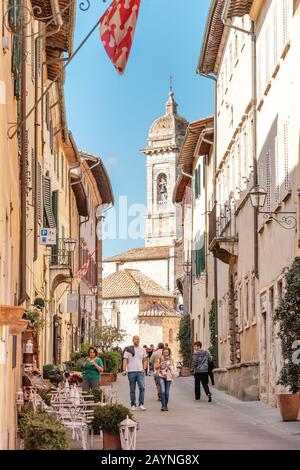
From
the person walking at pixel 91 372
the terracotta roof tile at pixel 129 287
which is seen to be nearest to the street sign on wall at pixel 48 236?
the person walking at pixel 91 372

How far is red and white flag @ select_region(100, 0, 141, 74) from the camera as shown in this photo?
49.6ft

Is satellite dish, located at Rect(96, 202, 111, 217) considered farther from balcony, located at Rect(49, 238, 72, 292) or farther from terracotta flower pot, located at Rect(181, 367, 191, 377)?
balcony, located at Rect(49, 238, 72, 292)

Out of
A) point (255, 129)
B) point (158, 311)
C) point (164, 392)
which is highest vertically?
point (255, 129)

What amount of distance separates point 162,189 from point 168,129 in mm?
8105

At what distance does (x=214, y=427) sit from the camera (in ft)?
71.2

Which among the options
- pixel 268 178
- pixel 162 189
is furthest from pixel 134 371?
pixel 162 189

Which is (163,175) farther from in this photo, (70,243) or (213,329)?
(70,243)

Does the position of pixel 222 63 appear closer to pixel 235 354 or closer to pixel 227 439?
pixel 235 354

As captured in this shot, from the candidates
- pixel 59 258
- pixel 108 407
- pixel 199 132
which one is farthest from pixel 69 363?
pixel 108 407

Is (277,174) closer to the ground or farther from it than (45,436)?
farther from it

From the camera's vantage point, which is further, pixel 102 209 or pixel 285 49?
pixel 102 209

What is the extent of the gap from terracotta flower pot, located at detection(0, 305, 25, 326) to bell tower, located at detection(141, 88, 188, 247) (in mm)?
128306

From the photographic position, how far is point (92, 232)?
65.4m
